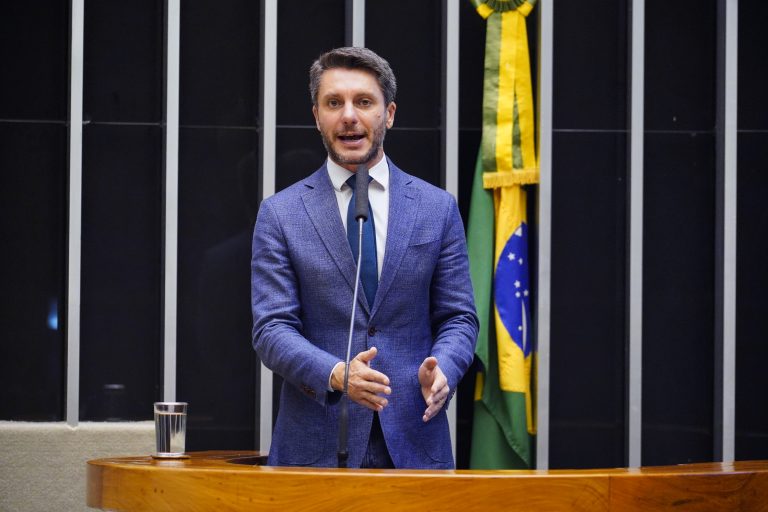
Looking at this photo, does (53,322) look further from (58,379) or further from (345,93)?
(345,93)

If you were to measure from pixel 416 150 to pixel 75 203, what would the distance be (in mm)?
1411

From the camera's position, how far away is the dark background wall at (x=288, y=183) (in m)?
4.70

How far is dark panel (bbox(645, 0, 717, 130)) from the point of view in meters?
4.88

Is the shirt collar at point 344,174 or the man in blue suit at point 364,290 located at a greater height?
the shirt collar at point 344,174

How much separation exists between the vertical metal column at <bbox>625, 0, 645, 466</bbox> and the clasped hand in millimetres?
2473

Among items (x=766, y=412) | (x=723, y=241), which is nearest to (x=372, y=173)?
(x=723, y=241)

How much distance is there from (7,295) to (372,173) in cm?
253

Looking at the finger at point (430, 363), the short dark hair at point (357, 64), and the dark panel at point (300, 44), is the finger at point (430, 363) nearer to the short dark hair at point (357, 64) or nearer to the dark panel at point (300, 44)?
the short dark hair at point (357, 64)

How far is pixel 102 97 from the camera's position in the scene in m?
4.74

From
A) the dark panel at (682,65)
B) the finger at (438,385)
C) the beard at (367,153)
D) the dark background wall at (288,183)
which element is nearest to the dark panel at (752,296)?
the dark background wall at (288,183)

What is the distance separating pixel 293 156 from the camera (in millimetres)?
4781

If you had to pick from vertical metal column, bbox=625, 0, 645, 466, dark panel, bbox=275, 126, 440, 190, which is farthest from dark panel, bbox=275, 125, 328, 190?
vertical metal column, bbox=625, 0, 645, 466

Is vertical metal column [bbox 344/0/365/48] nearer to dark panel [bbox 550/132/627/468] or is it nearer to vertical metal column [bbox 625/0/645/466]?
dark panel [bbox 550/132/627/468]

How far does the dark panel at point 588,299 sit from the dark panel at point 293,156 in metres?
1.02
